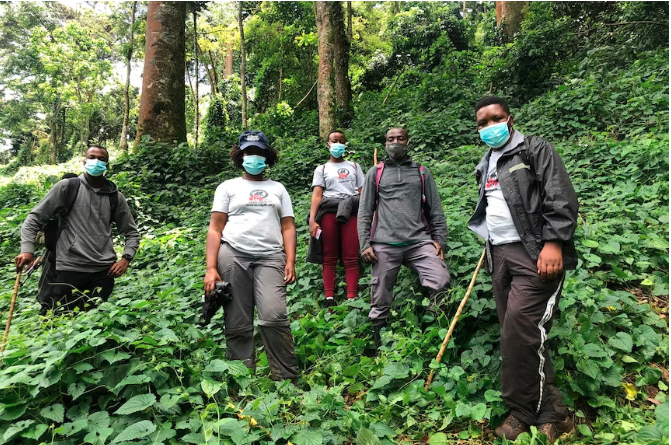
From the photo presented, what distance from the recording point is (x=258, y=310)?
10.1ft

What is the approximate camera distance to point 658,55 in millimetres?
8781

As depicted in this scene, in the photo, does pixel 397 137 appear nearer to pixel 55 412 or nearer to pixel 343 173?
pixel 343 173

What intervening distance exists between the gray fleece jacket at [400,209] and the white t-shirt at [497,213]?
981 millimetres

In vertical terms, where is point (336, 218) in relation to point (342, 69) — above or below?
below

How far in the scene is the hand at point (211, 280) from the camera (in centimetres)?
300

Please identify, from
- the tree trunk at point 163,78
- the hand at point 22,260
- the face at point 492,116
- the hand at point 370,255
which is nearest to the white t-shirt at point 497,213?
the face at point 492,116

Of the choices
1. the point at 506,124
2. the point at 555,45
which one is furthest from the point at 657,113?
the point at 506,124

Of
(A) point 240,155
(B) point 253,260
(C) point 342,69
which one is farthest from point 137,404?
(C) point 342,69

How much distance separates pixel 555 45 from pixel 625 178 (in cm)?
673

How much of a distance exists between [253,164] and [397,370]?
1962 millimetres

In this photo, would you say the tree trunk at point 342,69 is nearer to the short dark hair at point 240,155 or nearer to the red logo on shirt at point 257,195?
the short dark hair at point 240,155

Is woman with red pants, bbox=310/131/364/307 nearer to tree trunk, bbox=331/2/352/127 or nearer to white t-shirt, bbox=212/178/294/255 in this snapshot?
white t-shirt, bbox=212/178/294/255

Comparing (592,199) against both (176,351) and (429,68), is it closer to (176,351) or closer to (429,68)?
(176,351)

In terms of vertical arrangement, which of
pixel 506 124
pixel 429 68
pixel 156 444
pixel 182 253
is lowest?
pixel 156 444
